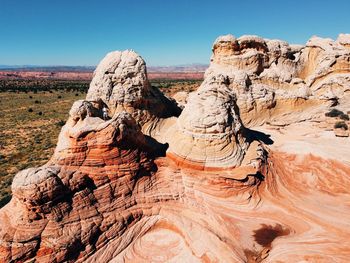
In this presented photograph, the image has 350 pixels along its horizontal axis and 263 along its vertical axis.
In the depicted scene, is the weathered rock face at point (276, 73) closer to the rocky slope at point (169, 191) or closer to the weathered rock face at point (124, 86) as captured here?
the rocky slope at point (169, 191)

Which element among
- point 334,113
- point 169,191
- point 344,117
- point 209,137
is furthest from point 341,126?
point 169,191

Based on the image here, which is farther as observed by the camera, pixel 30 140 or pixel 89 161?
pixel 30 140

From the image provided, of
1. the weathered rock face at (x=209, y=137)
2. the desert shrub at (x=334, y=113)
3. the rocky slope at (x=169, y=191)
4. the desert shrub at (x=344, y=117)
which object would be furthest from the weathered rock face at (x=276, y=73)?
the weathered rock face at (x=209, y=137)

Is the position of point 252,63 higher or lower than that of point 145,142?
higher

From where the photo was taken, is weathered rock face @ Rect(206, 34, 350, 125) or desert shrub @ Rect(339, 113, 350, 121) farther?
weathered rock face @ Rect(206, 34, 350, 125)

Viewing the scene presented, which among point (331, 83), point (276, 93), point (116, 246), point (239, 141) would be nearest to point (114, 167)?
point (116, 246)

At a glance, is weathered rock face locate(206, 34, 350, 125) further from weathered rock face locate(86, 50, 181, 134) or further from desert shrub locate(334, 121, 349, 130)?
weathered rock face locate(86, 50, 181, 134)

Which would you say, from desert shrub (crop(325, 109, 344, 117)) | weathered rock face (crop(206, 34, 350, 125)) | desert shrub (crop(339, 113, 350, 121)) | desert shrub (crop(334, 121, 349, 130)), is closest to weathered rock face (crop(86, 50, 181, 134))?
weathered rock face (crop(206, 34, 350, 125))

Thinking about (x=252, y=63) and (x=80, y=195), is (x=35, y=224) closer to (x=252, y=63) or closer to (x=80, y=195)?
(x=80, y=195)

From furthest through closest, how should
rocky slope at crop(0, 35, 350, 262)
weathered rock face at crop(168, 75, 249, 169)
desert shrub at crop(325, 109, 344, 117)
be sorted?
desert shrub at crop(325, 109, 344, 117)
weathered rock face at crop(168, 75, 249, 169)
rocky slope at crop(0, 35, 350, 262)
